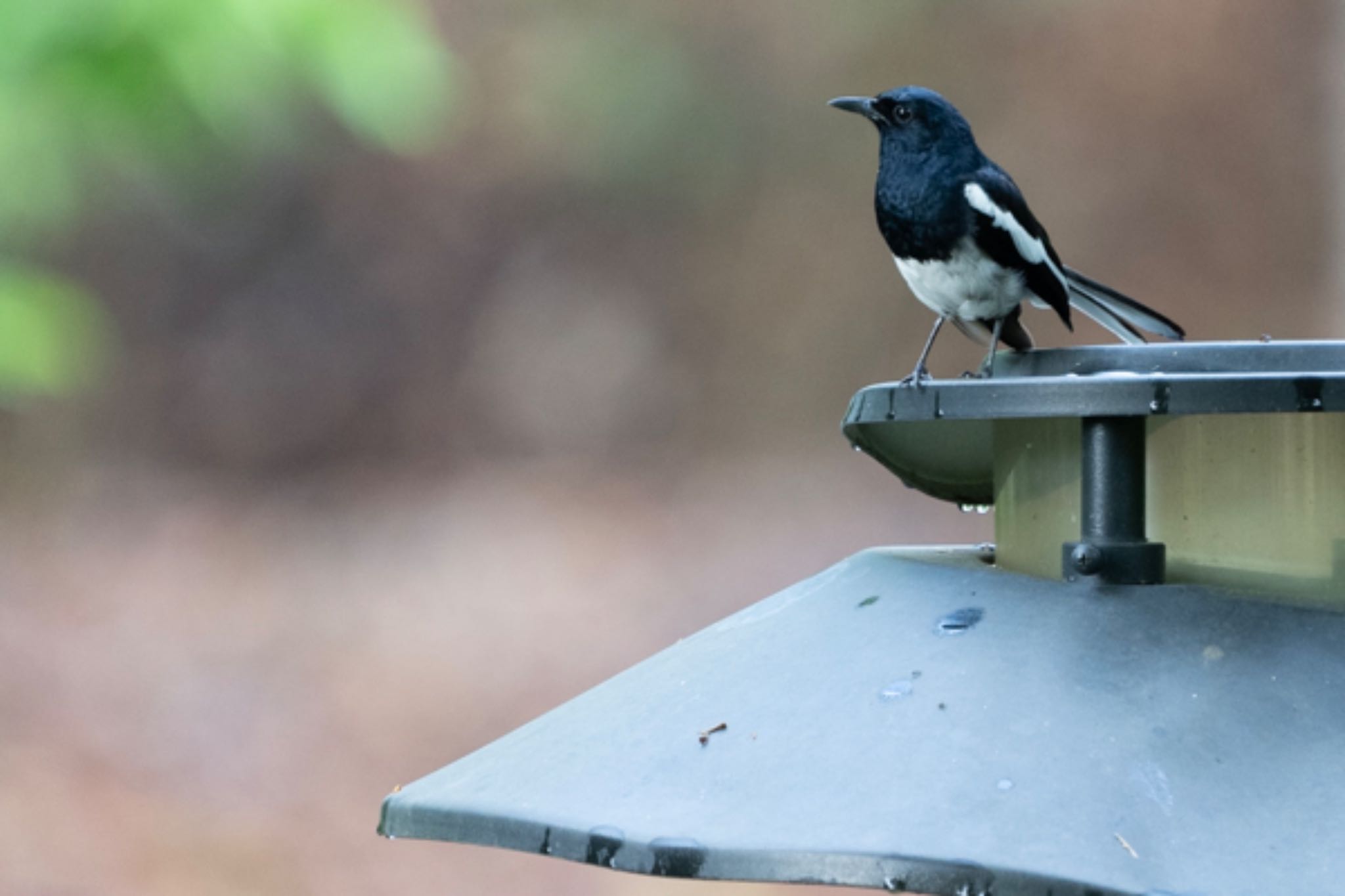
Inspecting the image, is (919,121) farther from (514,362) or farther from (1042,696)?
(514,362)

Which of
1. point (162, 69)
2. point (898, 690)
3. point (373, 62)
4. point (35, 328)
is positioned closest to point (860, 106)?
point (898, 690)

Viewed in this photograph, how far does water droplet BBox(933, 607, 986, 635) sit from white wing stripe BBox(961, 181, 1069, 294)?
2.78 feet

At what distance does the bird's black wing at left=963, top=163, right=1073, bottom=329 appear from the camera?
70.3 inches

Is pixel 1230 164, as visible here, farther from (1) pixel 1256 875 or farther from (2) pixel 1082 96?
(1) pixel 1256 875

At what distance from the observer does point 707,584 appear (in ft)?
21.8

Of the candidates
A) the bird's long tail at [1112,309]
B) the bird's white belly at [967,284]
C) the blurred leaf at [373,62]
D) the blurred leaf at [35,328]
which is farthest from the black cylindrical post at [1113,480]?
the blurred leaf at [35,328]

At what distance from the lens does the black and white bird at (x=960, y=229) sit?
179 cm

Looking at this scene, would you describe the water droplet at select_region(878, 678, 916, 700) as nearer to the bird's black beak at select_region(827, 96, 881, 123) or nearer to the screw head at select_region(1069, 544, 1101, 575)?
the screw head at select_region(1069, 544, 1101, 575)

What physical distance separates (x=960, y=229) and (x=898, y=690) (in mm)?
1038

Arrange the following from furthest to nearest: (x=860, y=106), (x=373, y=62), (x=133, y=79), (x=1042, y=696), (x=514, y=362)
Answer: (x=514, y=362) < (x=373, y=62) < (x=133, y=79) < (x=860, y=106) < (x=1042, y=696)

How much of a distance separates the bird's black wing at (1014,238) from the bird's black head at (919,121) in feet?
0.17

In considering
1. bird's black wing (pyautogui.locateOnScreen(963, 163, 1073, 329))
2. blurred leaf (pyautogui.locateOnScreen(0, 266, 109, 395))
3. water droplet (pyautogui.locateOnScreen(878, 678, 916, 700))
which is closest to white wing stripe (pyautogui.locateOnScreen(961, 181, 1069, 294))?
bird's black wing (pyautogui.locateOnScreen(963, 163, 1073, 329))

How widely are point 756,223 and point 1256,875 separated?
6.23 m

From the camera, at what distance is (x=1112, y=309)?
1758 millimetres
